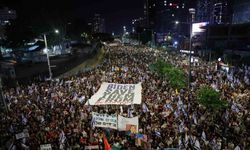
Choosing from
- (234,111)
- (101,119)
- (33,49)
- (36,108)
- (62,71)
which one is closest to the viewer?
(101,119)

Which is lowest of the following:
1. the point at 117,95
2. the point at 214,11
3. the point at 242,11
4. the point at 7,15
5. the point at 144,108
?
the point at 144,108

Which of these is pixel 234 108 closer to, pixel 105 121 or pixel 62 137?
pixel 105 121

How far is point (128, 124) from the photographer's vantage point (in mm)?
11922

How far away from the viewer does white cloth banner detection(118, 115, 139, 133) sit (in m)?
11.8

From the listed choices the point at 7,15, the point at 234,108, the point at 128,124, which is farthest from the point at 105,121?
the point at 7,15

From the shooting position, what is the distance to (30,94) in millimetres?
21391

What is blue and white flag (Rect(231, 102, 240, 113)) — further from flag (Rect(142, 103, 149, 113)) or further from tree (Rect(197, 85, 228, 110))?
flag (Rect(142, 103, 149, 113))

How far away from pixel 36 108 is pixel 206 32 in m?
68.7

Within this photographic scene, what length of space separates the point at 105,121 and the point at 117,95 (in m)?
2.50

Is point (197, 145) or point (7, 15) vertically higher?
point (7, 15)

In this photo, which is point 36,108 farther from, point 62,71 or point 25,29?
point 25,29

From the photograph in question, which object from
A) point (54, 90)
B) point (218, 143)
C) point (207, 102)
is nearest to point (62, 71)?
point (54, 90)

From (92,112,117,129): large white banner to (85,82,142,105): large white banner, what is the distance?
3.90 feet

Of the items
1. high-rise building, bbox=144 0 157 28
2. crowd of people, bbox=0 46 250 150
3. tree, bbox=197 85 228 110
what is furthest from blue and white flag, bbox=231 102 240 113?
high-rise building, bbox=144 0 157 28
